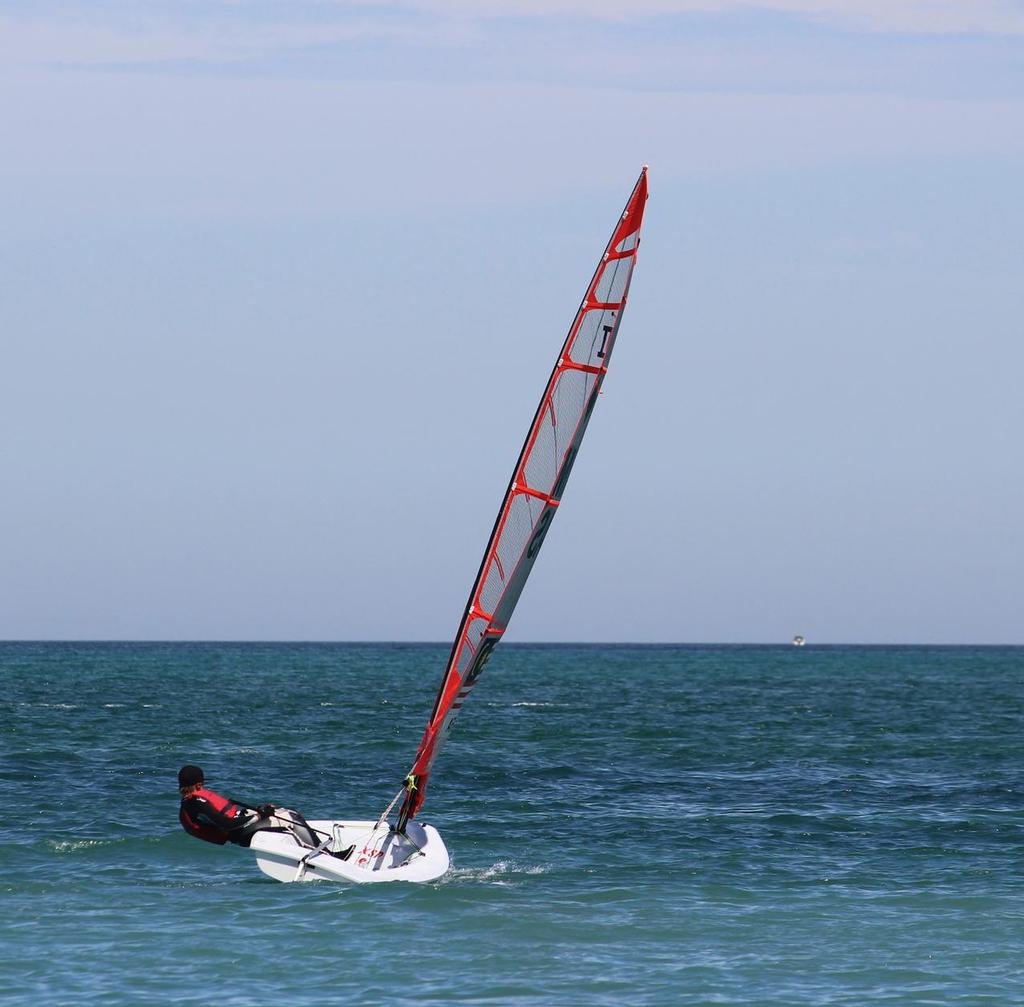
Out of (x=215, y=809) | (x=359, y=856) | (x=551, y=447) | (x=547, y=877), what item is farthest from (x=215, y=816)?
(x=551, y=447)

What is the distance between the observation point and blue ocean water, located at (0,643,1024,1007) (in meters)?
18.1

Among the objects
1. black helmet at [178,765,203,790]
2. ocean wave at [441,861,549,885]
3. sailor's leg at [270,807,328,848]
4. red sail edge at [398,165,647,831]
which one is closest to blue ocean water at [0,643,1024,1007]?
ocean wave at [441,861,549,885]

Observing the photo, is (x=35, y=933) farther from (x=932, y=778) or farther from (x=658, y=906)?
(x=932, y=778)

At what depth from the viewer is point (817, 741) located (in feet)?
175

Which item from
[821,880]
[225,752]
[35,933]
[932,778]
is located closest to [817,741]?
[932,778]

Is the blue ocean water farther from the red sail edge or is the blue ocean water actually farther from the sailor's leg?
the red sail edge

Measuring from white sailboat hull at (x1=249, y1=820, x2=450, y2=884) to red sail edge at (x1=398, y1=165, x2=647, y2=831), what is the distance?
1860 mm

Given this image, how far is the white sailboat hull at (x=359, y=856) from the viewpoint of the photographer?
74.9ft

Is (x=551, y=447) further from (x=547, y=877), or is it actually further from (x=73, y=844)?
(x=73, y=844)

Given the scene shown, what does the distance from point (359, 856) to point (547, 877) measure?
291 centimetres

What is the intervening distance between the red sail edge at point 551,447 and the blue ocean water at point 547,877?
11.9 feet

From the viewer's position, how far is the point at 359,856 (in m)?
23.2

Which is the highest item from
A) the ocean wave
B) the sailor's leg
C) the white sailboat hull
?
the sailor's leg

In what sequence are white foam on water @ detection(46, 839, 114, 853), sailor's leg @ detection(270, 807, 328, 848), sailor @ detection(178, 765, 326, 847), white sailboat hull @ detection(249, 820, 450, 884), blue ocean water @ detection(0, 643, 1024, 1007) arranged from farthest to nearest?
1. white foam on water @ detection(46, 839, 114, 853)
2. sailor's leg @ detection(270, 807, 328, 848)
3. white sailboat hull @ detection(249, 820, 450, 884)
4. sailor @ detection(178, 765, 326, 847)
5. blue ocean water @ detection(0, 643, 1024, 1007)
